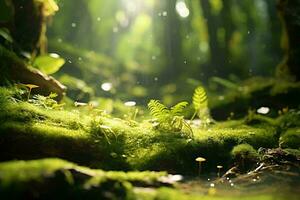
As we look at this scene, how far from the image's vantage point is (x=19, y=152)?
446 centimetres

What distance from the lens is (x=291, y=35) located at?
30.4ft

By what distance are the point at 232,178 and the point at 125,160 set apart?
55.5 inches

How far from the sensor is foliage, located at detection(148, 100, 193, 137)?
5645mm

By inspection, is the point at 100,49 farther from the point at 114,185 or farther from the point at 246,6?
the point at 114,185

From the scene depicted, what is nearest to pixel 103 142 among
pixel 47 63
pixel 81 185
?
pixel 81 185

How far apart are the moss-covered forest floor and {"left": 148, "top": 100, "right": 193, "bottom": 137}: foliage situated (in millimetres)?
138

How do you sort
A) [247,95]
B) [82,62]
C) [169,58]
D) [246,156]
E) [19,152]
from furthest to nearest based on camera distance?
[169,58] → [82,62] → [247,95] → [246,156] → [19,152]

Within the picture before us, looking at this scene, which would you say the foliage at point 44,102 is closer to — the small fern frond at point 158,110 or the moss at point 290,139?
the small fern frond at point 158,110

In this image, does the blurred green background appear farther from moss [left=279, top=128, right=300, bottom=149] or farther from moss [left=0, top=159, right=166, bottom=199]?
moss [left=0, top=159, right=166, bottom=199]

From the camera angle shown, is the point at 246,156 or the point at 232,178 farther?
the point at 246,156

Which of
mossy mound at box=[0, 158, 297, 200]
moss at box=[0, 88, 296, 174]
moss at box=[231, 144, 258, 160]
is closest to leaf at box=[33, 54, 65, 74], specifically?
moss at box=[0, 88, 296, 174]

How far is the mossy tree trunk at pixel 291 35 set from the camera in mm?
8914

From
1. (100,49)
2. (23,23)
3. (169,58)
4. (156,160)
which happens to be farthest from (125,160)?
(100,49)

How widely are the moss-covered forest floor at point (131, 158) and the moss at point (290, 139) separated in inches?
0.6
